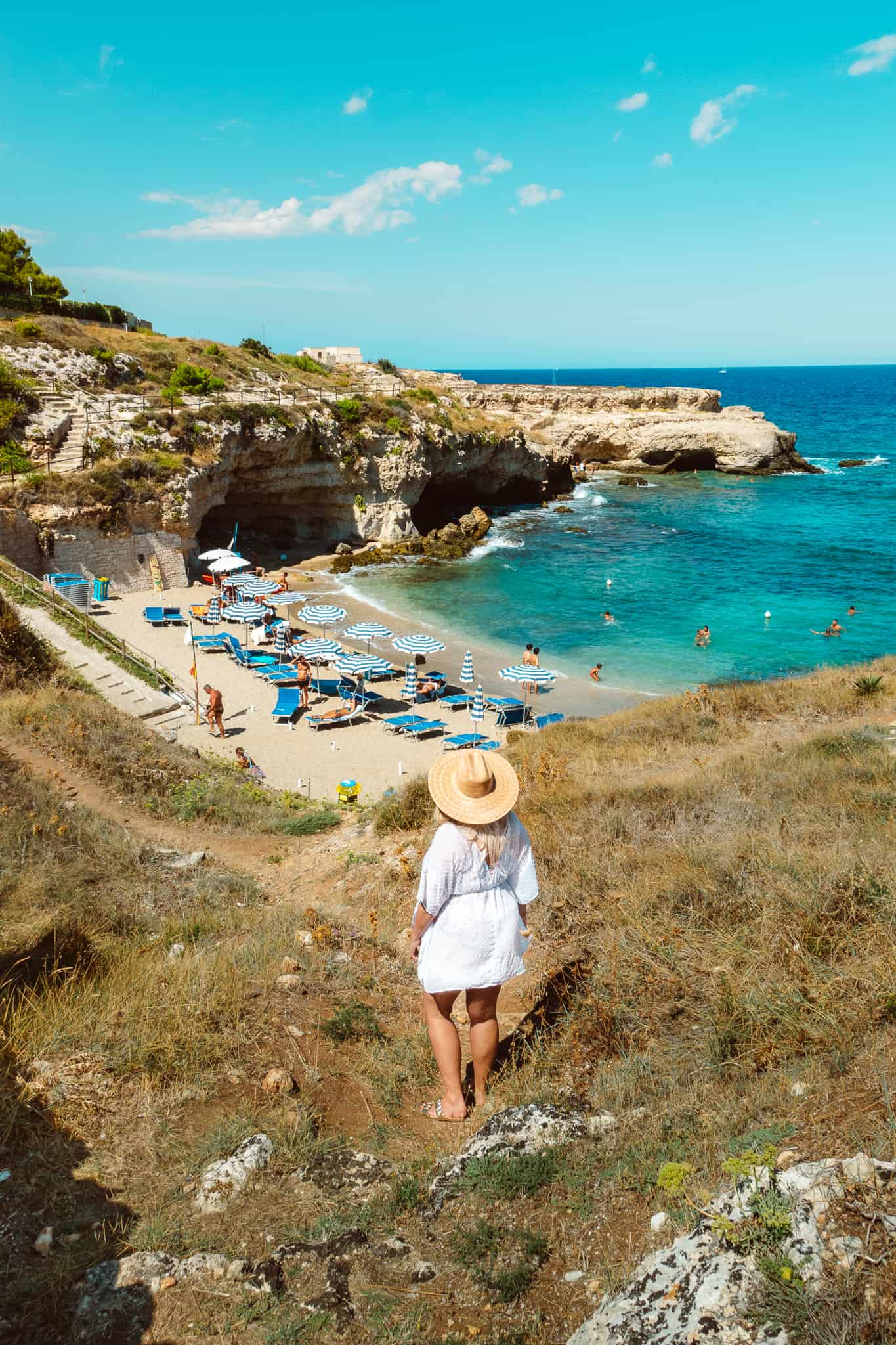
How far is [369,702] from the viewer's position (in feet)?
64.4

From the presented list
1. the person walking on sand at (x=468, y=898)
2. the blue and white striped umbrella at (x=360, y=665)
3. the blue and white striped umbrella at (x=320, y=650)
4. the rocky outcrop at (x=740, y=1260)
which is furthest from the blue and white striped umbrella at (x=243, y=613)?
the rocky outcrop at (x=740, y=1260)

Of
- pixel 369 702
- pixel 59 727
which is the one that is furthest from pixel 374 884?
pixel 369 702

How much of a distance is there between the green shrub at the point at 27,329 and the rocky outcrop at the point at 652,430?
32.6 metres

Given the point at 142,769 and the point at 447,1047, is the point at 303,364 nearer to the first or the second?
the point at 142,769

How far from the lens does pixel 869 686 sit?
13039 mm

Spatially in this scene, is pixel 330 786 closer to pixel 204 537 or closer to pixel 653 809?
pixel 653 809

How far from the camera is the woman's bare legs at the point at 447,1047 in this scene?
149 inches

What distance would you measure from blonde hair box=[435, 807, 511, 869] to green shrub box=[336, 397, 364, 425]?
34275mm

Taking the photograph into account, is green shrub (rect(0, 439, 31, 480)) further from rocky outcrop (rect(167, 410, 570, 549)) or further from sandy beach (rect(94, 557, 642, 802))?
sandy beach (rect(94, 557, 642, 802))

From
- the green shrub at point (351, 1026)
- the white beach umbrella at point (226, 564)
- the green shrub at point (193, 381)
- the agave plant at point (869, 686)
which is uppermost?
the green shrub at point (193, 381)

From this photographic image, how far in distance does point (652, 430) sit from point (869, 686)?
49002mm

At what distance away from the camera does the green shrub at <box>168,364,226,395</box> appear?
32125 mm

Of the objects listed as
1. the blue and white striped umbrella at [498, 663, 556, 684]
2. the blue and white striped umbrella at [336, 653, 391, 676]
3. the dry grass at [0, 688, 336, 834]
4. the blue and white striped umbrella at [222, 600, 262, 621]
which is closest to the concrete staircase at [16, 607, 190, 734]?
the dry grass at [0, 688, 336, 834]

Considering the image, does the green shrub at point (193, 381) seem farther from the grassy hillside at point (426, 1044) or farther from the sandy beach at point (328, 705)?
the grassy hillside at point (426, 1044)
